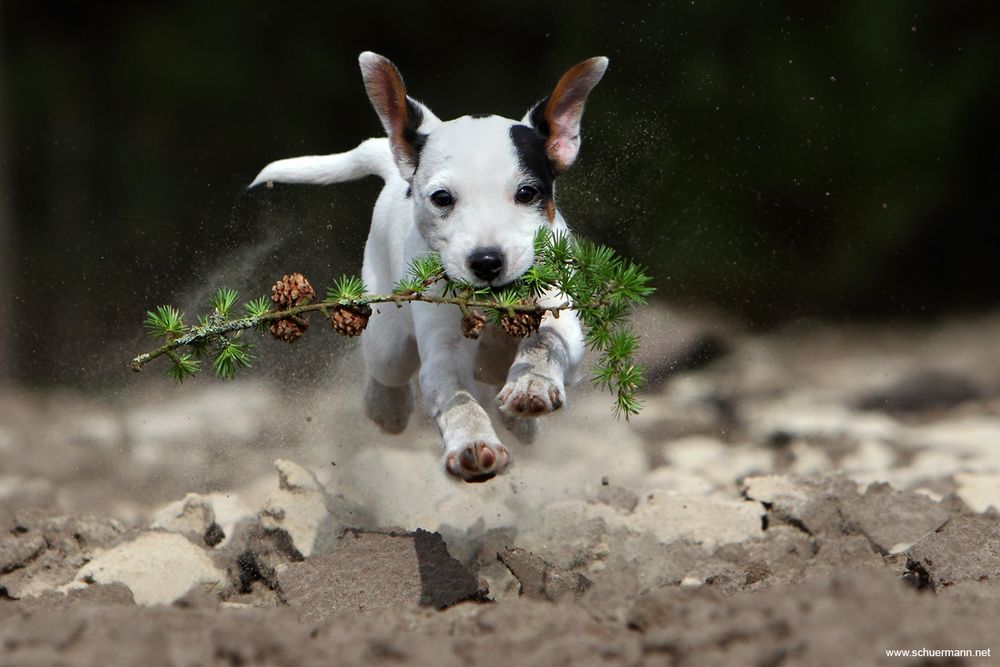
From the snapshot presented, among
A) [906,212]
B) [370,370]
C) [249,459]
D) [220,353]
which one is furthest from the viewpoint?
[906,212]

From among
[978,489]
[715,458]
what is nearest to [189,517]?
[715,458]

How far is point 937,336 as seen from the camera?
8.14m

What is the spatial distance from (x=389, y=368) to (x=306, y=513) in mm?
699

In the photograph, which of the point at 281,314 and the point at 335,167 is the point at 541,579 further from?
the point at 335,167

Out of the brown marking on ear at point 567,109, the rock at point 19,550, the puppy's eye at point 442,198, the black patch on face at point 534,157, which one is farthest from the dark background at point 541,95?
the puppy's eye at point 442,198

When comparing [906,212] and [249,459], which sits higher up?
[906,212]

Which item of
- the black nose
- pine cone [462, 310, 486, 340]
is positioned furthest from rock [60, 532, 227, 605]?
the black nose

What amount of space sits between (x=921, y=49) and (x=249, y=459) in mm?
4884

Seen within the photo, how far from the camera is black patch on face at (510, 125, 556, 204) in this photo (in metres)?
4.07

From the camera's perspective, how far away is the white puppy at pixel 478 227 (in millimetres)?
3746

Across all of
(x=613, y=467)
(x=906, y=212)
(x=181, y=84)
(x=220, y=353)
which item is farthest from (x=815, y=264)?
(x=220, y=353)

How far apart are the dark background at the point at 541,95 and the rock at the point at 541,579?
9.30ft

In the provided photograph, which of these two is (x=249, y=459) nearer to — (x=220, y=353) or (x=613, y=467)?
(x=613, y=467)

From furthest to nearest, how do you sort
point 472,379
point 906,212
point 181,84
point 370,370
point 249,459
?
point 906,212 < point 181,84 < point 249,459 < point 370,370 < point 472,379
